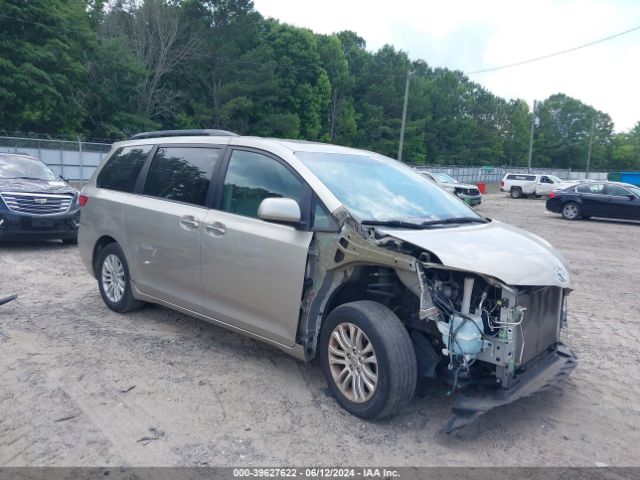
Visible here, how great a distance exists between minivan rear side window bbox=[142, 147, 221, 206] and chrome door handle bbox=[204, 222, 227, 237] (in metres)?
0.28

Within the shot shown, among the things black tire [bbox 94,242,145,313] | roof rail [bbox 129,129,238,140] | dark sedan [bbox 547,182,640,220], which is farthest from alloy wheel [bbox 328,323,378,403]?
dark sedan [bbox 547,182,640,220]

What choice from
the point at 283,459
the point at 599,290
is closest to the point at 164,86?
the point at 599,290

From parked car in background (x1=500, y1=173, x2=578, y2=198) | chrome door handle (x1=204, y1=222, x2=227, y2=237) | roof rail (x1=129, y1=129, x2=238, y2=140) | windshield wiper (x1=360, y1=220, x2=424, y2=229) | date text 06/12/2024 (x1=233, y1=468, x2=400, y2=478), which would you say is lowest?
date text 06/12/2024 (x1=233, y1=468, x2=400, y2=478)

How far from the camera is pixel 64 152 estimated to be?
23.5 metres

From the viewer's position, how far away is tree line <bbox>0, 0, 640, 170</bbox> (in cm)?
3622

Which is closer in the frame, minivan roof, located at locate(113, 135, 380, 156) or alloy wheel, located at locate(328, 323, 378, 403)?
alloy wheel, located at locate(328, 323, 378, 403)

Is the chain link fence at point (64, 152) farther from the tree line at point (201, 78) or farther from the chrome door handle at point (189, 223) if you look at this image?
the chrome door handle at point (189, 223)

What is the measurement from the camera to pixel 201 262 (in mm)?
4605

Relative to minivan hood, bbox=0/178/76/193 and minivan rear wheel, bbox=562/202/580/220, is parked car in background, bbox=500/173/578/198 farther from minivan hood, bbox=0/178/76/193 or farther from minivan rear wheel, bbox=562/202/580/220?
minivan hood, bbox=0/178/76/193

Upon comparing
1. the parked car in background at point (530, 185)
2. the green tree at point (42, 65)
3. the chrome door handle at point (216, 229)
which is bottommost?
the chrome door handle at point (216, 229)

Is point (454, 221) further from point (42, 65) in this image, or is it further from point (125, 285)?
point (42, 65)

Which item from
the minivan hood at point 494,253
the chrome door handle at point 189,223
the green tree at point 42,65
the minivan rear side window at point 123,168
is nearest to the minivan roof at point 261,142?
the minivan rear side window at point 123,168

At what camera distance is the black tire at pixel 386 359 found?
3434 millimetres

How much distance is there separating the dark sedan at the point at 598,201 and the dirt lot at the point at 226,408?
1540 centimetres
